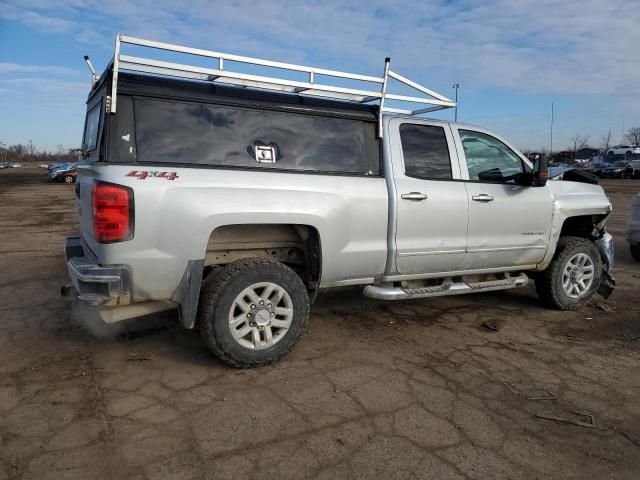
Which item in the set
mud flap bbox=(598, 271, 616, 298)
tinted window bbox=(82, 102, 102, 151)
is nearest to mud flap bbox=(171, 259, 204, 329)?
tinted window bbox=(82, 102, 102, 151)

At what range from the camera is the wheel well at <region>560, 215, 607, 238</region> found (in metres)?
5.86

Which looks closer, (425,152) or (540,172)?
(425,152)

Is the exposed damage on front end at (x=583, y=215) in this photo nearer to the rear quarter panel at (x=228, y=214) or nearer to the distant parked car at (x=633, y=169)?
the rear quarter panel at (x=228, y=214)

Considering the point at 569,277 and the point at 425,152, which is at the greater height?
the point at 425,152

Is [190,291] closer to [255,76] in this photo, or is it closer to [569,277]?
[255,76]

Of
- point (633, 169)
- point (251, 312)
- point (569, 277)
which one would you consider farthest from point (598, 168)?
point (251, 312)

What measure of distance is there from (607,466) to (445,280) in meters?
2.40

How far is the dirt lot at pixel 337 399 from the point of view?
275 cm

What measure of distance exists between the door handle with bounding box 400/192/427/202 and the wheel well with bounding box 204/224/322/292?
90 cm

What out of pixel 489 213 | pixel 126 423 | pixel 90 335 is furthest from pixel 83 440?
pixel 489 213

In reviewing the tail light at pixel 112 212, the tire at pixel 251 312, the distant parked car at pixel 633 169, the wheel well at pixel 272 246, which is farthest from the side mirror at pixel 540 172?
the distant parked car at pixel 633 169

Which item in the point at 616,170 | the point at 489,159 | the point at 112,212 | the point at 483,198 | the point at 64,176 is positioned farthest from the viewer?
the point at 616,170

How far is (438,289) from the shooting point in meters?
4.78

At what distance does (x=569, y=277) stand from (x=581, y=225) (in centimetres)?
70
